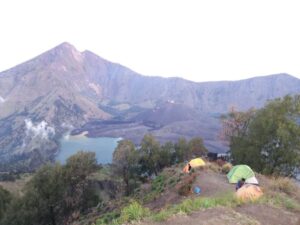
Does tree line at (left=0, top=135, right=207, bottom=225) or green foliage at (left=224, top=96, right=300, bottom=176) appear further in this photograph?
tree line at (left=0, top=135, right=207, bottom=225)

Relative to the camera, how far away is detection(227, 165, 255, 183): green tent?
1136 inches

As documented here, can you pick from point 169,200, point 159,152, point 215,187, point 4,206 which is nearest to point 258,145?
point 215,187

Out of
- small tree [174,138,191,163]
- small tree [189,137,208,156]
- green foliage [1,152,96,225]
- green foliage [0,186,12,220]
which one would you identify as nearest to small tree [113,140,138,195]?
green foliage [1,152,96,225]

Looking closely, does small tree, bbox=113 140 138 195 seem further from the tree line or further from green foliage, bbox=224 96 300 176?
green foliage, bbox=224 96 300 176

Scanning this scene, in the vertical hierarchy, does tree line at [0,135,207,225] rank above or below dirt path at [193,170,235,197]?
below

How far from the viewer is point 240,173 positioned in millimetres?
29516

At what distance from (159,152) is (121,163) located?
6.96m

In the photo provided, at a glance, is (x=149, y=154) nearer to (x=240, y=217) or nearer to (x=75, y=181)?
(x=75, y=181)

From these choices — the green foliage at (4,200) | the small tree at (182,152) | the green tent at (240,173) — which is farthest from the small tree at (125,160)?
the green tent at (240,173)

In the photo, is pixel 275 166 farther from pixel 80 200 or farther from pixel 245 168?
pixel 80 200

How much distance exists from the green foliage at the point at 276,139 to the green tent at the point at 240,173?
9202 mm

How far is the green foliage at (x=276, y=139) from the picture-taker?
37.7 metres

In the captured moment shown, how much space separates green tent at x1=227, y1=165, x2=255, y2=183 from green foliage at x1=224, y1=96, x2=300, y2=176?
9.20 metres

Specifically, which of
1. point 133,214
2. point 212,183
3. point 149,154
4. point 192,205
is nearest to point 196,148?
point 149,154
